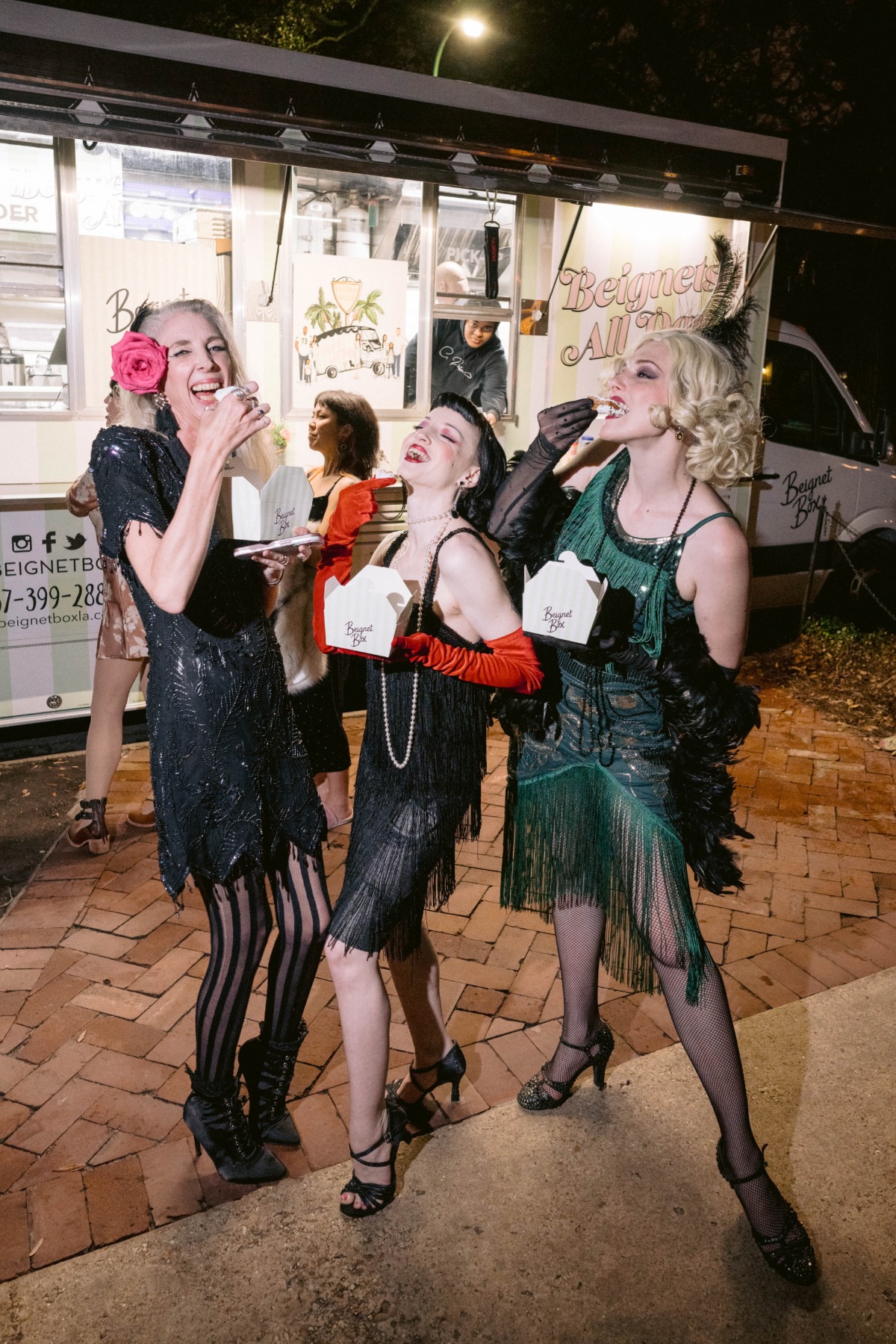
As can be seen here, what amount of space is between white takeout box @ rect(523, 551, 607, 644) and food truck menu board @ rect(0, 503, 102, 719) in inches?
147

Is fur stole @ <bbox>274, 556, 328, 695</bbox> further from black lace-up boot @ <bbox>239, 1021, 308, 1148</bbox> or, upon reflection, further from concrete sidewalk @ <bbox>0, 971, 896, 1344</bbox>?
concrete sidewalk @ <bbox>0, 971, 896, 1344</bbox>

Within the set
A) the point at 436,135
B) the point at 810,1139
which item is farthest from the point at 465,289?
the point at 810,1139

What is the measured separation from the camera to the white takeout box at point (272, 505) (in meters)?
1.89

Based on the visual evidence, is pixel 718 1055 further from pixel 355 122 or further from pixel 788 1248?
pixel 355 122

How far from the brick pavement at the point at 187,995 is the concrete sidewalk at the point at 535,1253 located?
0.13m

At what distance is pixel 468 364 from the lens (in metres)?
6.73

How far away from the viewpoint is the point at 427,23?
1400cm

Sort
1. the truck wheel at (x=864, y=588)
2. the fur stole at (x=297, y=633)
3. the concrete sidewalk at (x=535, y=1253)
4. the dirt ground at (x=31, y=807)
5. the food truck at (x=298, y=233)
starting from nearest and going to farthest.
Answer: the concrete sidewalk at (x=535, y=1253)
the fur stole at (x=297, y=633)
the dirt ground at (x=31, y=807)
the food truck at (x=298, y=233)
the truck wheel at (x=864, y=588)

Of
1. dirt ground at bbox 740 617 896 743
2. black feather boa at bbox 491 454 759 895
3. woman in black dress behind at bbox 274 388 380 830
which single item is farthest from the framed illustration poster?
black feather boa at bbox 491 454 759 895

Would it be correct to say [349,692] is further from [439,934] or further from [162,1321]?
[162,1321]

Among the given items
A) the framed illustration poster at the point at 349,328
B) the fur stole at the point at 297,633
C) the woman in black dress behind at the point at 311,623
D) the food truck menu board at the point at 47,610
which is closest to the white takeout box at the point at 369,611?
the woman in black dress behind at the point at 311,623

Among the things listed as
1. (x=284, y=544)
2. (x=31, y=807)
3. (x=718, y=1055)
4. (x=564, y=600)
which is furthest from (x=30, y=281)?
(x=718, y=1055)

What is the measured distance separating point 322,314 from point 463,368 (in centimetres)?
110

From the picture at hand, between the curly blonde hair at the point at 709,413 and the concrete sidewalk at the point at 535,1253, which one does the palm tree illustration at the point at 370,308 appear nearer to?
the curly blonde hair at the point at 709,413
